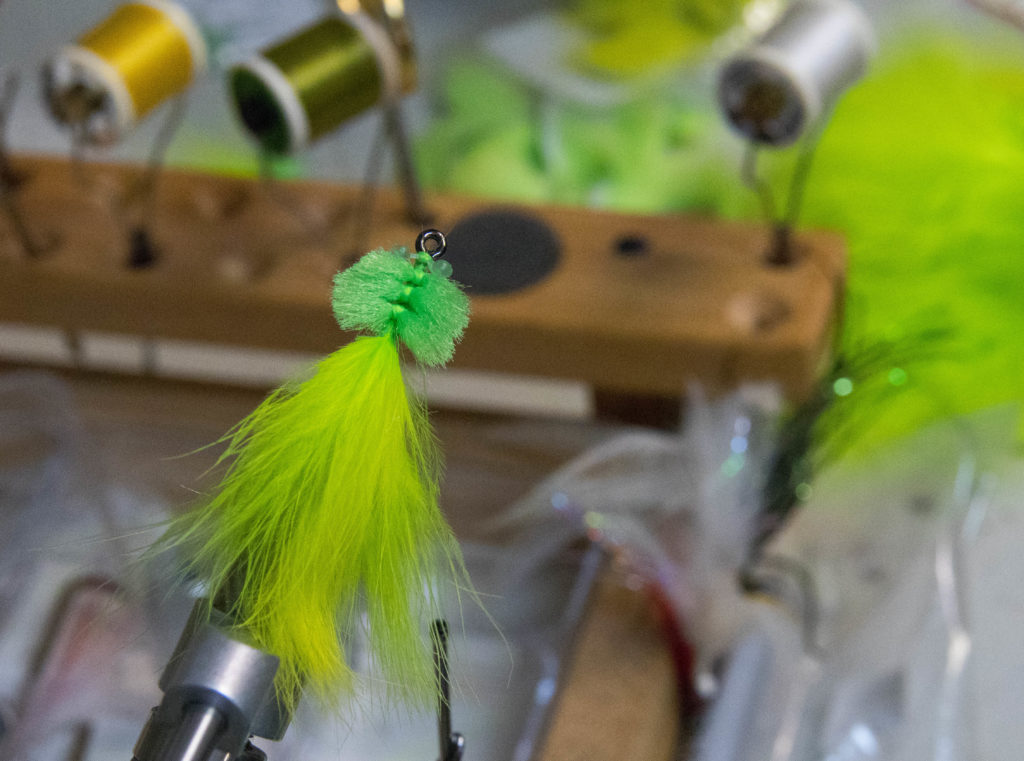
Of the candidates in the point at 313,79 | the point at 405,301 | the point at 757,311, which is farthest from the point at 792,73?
the point at 405,301

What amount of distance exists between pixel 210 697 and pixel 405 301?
0.32 ft

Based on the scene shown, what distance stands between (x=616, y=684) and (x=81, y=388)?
43 cm

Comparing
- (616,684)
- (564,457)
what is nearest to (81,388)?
(564,457)

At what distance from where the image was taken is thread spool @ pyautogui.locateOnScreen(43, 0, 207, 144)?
55 centimetres

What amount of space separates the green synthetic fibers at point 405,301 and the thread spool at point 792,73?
35 centimetres

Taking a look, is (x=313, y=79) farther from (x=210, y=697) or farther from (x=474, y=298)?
(x=210, y=697)

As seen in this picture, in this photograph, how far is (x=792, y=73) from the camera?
0.50m

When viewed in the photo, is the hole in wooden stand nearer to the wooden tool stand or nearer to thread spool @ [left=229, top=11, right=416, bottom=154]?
the wooden tool stand

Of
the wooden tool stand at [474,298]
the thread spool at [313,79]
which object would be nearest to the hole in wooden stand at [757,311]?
the wooden tool stand at [474,298]

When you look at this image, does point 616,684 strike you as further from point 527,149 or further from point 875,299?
point 527,149

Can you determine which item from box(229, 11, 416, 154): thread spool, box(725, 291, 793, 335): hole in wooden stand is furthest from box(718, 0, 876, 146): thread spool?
box(229, 11, 416, 154): thread spool

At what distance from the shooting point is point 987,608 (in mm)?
410

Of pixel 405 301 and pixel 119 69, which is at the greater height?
pixel 119 69

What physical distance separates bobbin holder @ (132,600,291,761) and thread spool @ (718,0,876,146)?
40 cm
